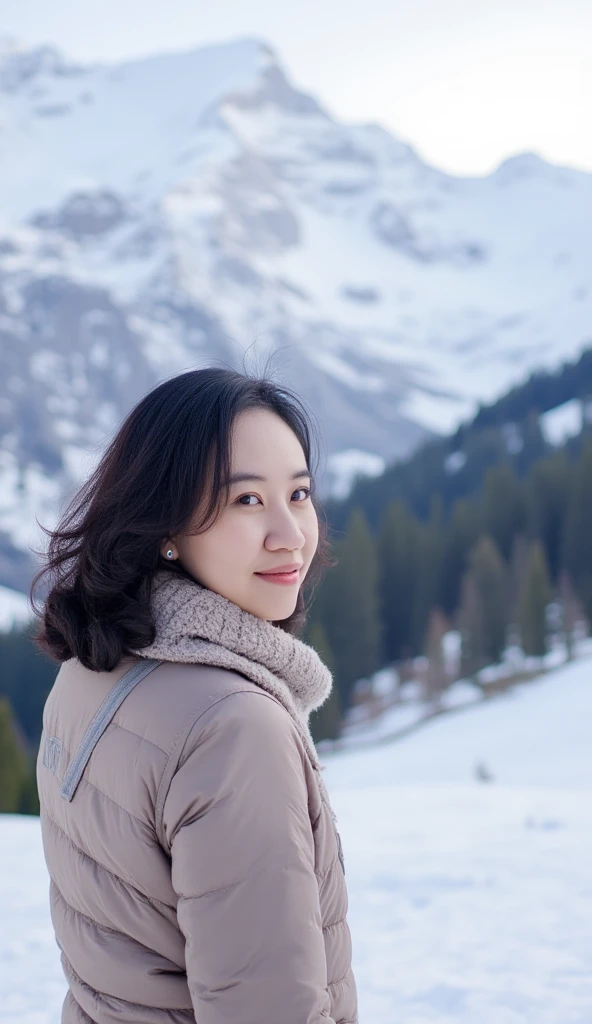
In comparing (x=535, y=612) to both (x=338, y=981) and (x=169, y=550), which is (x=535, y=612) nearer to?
(x=338, y=981)

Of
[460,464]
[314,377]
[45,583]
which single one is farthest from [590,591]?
[314,377]

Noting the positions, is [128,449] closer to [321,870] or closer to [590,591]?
[321,870]

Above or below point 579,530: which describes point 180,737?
above

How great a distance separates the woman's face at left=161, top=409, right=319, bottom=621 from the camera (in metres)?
1.81

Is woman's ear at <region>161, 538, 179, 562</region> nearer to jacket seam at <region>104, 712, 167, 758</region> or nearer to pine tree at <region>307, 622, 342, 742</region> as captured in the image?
jacket seam at <region>104, 712, 167, 758</region>

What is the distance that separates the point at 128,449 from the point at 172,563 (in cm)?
25

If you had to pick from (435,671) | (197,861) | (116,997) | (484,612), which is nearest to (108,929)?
(116,997)

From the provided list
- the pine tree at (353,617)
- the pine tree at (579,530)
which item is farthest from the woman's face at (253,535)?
the pine tree at (579,530)

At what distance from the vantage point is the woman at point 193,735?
149 cm

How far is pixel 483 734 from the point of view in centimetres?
2386

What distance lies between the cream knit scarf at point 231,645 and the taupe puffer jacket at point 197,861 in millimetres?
29

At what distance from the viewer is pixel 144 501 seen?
1811 mm

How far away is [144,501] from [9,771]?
22.3 m

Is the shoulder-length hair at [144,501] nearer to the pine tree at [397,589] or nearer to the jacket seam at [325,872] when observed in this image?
the jacket seam at [325,872]
